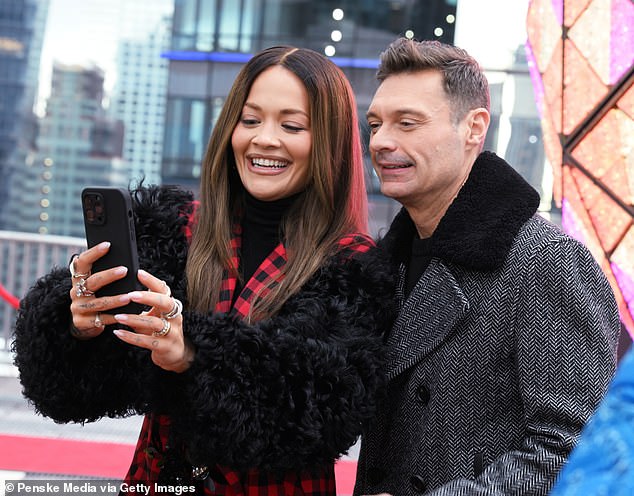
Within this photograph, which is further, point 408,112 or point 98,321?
point 408,112

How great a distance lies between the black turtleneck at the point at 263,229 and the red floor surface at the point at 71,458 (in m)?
2.03

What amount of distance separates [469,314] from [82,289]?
68cm

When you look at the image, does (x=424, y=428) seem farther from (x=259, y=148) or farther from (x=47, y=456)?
(x=47, y=456)

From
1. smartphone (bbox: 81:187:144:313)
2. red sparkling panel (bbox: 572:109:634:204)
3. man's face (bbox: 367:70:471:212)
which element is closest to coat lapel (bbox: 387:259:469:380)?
man's face (bbox: 367:70:471:212)

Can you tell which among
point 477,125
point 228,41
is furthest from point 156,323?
point 228,41

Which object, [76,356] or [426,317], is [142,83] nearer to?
[76,356]

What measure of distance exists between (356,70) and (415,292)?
11.2m

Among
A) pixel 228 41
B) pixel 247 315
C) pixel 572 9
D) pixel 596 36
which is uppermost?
pixel 228 41

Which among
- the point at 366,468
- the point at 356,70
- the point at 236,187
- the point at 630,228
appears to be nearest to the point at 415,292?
the point at 366,468

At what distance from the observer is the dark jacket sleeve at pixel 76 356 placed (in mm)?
1493

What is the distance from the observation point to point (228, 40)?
12.8 metres

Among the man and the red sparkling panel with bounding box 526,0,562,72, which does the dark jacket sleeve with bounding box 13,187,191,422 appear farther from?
the red sparkling panel with bounding box 526,0,562,72

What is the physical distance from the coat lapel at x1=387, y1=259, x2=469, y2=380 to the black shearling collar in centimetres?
4

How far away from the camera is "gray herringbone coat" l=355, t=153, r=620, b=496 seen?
1.22 metres
